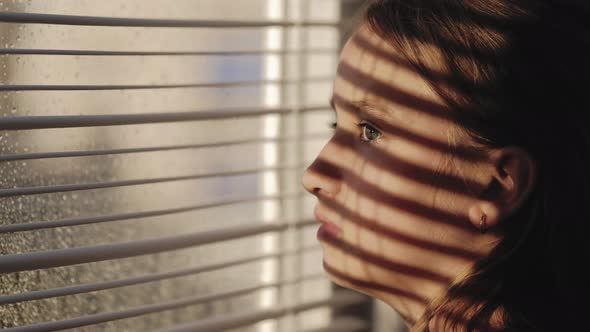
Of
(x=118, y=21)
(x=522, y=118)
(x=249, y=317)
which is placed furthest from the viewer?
(x=249, y=317)

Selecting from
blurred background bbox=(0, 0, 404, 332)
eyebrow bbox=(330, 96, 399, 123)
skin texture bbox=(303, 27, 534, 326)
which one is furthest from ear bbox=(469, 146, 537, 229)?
blurred background bbox=(0, 0, 404, 332)

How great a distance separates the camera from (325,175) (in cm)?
106

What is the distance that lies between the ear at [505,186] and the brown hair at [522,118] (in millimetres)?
11

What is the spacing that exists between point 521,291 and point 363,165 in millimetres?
255

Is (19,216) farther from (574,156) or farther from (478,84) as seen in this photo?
(574,156)

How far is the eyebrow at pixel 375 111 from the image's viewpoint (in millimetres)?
1012

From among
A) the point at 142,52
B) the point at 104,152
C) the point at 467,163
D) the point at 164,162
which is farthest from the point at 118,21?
the point at 467,163

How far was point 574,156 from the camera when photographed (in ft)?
3.36

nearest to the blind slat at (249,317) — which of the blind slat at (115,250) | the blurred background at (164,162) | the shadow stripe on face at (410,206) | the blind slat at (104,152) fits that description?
the blurred background at (164,162)

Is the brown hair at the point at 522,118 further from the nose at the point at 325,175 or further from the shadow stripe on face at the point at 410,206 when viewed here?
the nose at the point at 325,175

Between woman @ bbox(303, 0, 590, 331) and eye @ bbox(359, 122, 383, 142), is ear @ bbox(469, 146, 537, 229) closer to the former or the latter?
woman @ bbox(303, 0, 590, 331)

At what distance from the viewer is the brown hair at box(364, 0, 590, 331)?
991 millimetres

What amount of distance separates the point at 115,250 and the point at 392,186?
41 centimetres

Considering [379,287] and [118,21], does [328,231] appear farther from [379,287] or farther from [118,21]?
[118,21]
